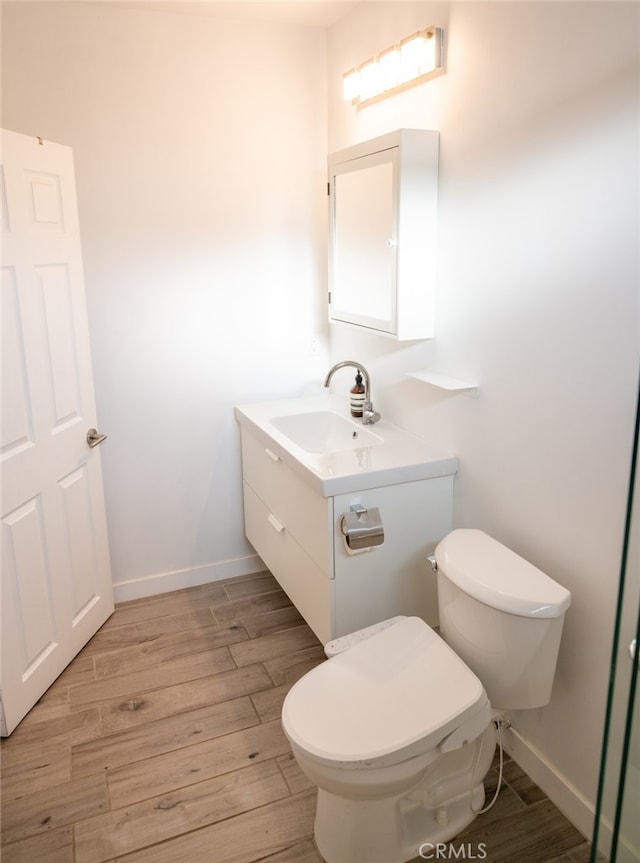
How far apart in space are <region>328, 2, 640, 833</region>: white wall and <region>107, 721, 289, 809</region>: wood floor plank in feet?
2.55

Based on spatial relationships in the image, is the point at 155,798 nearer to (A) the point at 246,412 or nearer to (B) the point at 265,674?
(B) the point at 265,674

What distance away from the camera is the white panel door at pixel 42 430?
2053mm

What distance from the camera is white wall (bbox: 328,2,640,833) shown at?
4.90ft

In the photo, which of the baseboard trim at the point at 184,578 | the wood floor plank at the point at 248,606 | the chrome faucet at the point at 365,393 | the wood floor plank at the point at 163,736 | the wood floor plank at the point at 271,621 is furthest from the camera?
the baseboard trim at the point at 184,578

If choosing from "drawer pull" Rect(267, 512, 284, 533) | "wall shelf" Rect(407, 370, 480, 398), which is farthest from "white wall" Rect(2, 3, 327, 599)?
"wall shelf" Rect(407, 370, 480, 398)

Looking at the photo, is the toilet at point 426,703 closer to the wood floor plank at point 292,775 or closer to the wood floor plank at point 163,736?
the wood floor plank at point 292,775

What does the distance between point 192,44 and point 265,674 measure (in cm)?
236

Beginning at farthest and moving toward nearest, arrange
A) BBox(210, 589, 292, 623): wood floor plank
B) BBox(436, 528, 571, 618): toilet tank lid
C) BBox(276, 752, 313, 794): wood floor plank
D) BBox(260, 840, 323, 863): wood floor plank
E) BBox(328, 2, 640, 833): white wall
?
BBox(210, 589, 292, 623): wood floor plank
BBox(276, 752, 313, 794): wood floor plank
BBox(260, 840, 323, 863): wood floor plank
BBox(436, 528, 571, 618): toilet tank lid
BBox(328, 2, 640, 833): white wall

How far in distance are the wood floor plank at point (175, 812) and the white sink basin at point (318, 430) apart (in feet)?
3.85

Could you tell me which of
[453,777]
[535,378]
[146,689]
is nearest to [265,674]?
[146,689]

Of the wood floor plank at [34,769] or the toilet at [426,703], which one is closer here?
the toilet at [426,703]

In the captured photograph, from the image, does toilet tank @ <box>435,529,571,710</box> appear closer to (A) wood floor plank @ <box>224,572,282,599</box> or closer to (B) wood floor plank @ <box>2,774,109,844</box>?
(B) wood floor plank @ <box>2,774,109,844</box>

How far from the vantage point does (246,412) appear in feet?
9.20

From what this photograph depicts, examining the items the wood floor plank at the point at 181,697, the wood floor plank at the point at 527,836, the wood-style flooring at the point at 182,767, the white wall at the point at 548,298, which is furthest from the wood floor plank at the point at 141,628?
the wood floor plank at the point at 527,836
